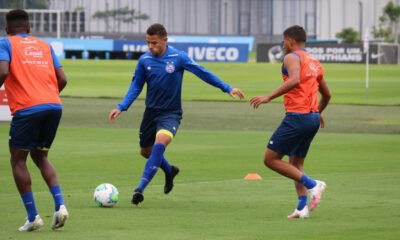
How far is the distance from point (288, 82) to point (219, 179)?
4428mm

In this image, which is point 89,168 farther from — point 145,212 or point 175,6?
point 175,6

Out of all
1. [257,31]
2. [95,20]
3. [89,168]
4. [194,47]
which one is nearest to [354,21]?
[257,31]

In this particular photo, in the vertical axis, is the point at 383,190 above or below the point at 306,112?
below

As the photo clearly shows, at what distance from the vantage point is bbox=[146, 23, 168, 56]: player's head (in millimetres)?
13531

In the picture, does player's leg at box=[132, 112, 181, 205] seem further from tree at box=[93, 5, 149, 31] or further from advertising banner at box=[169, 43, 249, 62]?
tree at box=[93, 5, 149, 31]

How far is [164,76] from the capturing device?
1362 centimetres

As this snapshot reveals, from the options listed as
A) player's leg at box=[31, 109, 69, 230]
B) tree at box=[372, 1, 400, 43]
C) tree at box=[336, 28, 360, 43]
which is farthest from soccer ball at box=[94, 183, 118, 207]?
tree at box=[372, 1, 400, 43]

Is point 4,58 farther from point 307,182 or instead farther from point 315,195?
point 315,195

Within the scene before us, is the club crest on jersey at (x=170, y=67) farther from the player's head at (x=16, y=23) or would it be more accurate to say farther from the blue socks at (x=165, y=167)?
the player's head at (x=16, y=23)

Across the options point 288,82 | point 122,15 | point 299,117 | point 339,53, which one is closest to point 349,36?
point 339,53

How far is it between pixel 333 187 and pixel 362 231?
406 centimetres

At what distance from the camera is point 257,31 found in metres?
119

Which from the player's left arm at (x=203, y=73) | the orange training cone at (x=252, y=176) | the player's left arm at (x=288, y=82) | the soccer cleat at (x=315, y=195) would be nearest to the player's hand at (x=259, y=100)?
the player's left arm at (x=288, y=82)

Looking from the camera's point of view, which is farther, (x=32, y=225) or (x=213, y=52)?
(x=213, y=52)
